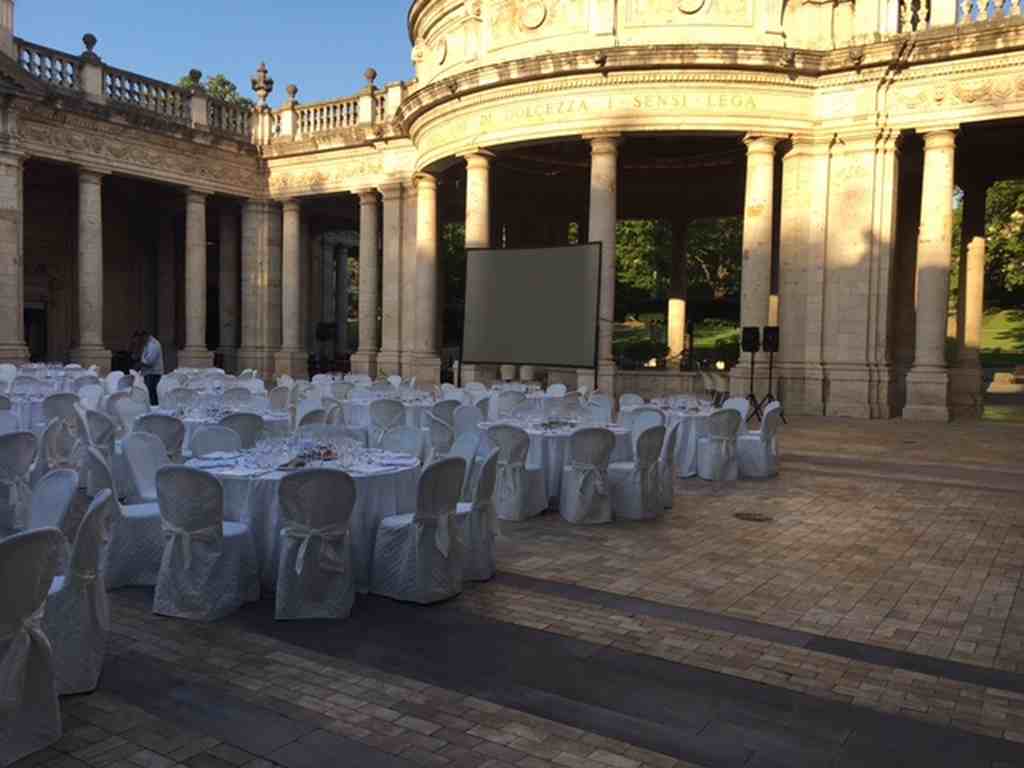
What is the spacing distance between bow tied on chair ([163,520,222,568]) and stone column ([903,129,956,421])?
16173 mm

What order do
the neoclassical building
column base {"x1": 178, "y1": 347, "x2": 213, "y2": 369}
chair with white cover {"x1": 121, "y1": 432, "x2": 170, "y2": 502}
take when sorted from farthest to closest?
1. column base {"x1": 178, "y1": 347, "x2": 213, "y2": 369}
2. the neoclassical building
3. chair with white cover {"x1": 121, "y1": 432, "x2": 170, "y2": 502}

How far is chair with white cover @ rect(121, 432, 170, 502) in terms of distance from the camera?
647 cm

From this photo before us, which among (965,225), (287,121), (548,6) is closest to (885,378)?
(965,225)

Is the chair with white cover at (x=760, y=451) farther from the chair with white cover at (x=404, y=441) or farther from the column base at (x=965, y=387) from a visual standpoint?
the column base at (x=965, y=387)

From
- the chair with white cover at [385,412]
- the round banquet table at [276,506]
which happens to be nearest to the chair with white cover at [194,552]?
the round banquet table at [276,506]

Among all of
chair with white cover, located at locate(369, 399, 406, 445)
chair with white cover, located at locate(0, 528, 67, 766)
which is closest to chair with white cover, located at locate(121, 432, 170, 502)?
chair with white cover, located at locate(0, 528, 67, 766)

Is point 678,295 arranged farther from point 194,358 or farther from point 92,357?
point 92,357

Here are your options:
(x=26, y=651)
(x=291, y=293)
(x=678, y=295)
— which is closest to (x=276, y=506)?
(x=26, y=651)

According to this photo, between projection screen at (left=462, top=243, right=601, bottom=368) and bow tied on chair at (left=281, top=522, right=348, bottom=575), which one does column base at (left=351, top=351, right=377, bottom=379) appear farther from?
bow tied on chair at (left=281, top=522, right=348, bottom=575)

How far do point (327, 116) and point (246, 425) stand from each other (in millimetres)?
18087

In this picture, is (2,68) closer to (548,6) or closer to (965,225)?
(548,6)

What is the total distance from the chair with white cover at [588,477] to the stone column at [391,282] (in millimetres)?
15196

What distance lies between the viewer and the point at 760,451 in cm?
1082

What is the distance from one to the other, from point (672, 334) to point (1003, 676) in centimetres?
2314
